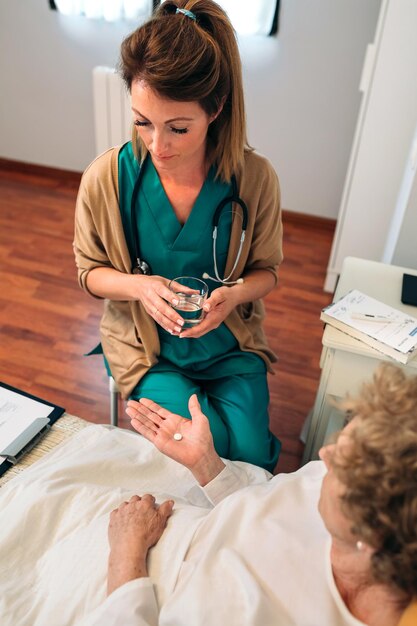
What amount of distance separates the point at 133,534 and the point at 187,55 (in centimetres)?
94

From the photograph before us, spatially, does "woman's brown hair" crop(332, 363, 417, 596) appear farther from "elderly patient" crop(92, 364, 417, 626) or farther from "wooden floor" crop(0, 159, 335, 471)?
"wooden floor" crop(0, 159, 335, 471)

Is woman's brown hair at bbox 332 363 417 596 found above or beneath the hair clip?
beneath

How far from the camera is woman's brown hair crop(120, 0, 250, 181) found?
117 centimetres

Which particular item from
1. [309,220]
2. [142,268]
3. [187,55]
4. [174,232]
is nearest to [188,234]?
[174,232]

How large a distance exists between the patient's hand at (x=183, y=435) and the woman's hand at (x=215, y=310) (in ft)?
0.59

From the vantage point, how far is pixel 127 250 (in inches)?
57.9

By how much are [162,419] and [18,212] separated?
230 cm

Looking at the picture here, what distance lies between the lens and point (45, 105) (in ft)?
11.0

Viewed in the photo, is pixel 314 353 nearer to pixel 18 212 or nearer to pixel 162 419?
pixel 162 419

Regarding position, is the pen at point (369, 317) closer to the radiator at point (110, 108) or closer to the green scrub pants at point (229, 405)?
the green scrub pants at point (229, 405)

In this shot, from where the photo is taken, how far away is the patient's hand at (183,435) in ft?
4.04

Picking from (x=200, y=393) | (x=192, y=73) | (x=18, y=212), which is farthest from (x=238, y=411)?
(x=18, y=212)

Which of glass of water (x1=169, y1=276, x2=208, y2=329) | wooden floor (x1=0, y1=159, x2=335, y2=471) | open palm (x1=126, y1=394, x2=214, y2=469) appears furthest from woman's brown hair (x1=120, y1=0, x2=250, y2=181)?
wooden floor (x1=0, y1=159, x2=335, y2=471)

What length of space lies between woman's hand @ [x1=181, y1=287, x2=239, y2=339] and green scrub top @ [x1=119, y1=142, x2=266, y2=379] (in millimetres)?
107
